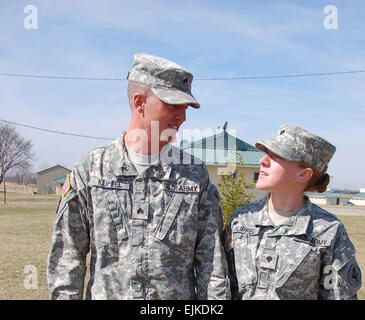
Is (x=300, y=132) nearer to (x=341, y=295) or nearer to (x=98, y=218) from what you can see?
(x=341, y=295)

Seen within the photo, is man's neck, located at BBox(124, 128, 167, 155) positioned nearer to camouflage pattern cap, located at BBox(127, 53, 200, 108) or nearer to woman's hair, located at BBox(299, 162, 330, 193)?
camouflage pattern cap, located at BBox(127, 53, 200, 108)

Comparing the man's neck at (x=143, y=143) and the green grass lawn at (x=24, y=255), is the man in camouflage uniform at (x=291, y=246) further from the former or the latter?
the green grass lawn at (x=24, y=255)

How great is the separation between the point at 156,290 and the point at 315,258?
96 centimetres

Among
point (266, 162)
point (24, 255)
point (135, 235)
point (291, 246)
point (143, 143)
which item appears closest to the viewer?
point (135, 235)

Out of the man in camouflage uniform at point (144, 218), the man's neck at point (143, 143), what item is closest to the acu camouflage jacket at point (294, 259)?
the man in camouflage uniform at point (144, 218)

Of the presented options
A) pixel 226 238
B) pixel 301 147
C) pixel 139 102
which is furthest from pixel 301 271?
pixel 139 102

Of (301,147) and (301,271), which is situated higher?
(301,147)

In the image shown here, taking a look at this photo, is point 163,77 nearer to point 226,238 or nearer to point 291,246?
point 226,238

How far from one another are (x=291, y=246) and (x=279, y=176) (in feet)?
1.41

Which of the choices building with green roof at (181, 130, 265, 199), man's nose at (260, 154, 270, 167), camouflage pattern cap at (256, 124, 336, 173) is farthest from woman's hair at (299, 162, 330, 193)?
building with green roof at (181, 130, 265, 199)

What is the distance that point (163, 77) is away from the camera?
7.20ft

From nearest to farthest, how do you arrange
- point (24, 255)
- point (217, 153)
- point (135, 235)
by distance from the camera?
point (135, 235)
point (24, 255)
point (217, 153)

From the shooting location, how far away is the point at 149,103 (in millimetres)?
2182

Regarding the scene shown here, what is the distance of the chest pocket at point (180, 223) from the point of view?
7.07 ft
